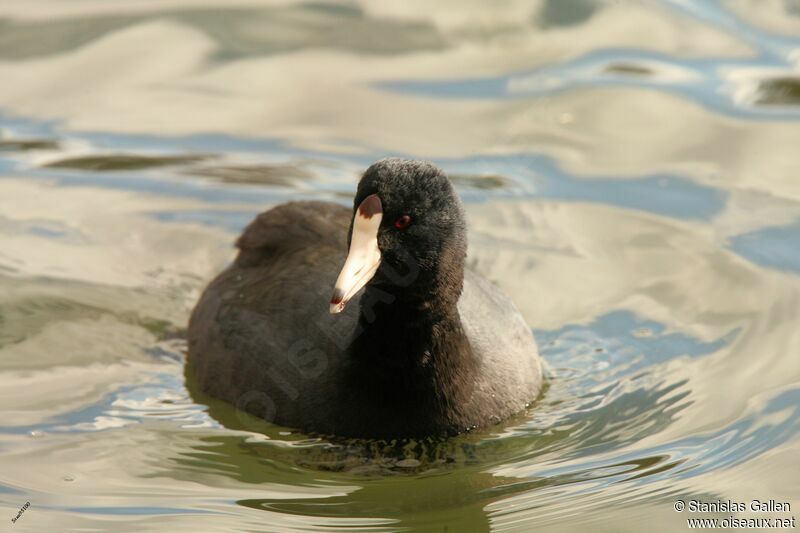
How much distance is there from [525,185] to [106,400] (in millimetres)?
3082

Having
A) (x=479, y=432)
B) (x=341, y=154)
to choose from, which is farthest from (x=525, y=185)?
(x=479, y=432)

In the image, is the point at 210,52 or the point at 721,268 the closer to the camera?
the point at 721,268

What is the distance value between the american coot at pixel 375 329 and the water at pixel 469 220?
0.12m

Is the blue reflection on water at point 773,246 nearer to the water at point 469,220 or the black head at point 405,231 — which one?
the water at point 469,220

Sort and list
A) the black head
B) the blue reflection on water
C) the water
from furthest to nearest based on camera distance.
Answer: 1. the blue reflection on water
2. the water
3. the black head

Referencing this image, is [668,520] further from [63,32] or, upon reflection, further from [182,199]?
[63,32]

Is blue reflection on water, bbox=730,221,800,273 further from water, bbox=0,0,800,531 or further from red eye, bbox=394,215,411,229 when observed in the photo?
red eye, bbox=394,215,411,229

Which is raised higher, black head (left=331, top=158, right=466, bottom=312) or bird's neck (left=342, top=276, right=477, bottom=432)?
black head (left=331, top=158, right=466, bottom=312)

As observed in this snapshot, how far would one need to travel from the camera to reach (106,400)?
5.63m

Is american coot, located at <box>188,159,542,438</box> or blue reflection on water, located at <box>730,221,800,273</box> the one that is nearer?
american coot, located at <box>188,159,542,438</box>

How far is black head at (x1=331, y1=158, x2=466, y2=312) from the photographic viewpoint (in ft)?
15.4

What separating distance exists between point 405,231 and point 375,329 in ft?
1.47

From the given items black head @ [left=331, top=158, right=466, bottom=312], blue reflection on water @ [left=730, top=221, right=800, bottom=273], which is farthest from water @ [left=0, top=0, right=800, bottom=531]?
black head @ [left=331, top=158, right=466, bottom=312]

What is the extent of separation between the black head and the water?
69 centimetres
